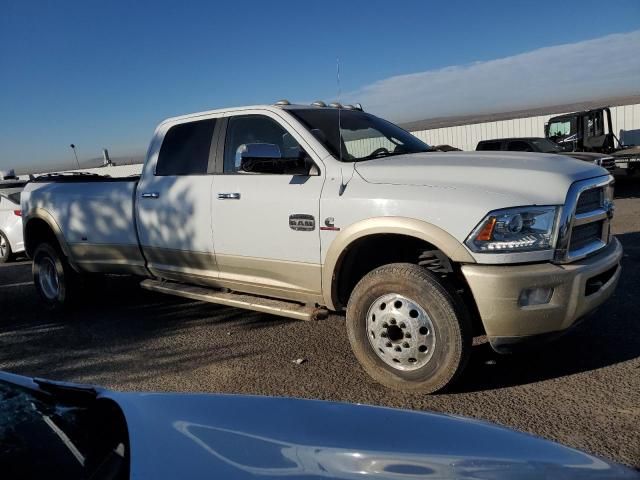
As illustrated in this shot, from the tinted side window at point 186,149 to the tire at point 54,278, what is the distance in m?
2.07

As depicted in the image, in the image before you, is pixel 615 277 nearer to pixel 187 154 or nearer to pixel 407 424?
pixel 407 424

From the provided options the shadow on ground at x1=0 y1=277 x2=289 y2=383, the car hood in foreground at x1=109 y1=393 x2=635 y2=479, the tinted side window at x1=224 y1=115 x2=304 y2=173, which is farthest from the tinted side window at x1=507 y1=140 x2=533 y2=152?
the car hood in foreground at x1=109 y1=393 x2=635 y2=479

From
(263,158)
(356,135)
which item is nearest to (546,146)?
(356,135)

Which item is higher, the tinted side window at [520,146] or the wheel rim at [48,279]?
the tinted side window at [520,146]

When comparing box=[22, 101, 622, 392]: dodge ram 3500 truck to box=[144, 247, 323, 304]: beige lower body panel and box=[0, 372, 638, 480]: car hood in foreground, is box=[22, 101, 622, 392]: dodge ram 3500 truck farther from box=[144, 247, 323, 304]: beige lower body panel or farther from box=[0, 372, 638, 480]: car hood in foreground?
box=[0, 372, 638, 480]: car hood in foreground

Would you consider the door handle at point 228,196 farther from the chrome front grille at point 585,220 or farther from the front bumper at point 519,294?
the chrome front grille at point 585,220

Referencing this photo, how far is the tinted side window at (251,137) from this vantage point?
185 inches

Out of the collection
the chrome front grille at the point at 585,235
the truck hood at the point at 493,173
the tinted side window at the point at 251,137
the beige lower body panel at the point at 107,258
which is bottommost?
the beige lower body panel at the point at 107,258

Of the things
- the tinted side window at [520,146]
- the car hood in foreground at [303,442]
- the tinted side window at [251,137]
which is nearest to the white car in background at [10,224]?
the tinted side window at [251,137]

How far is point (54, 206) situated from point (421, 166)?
15.2ft

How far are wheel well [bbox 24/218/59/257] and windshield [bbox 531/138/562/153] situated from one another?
12.1 meters

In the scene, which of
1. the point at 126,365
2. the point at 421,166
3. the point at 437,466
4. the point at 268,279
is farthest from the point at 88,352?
the point at 437,466

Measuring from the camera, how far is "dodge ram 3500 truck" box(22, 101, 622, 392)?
3.34 meters

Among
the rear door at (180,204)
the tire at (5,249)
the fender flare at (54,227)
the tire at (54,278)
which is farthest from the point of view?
the tire at (5,249)
